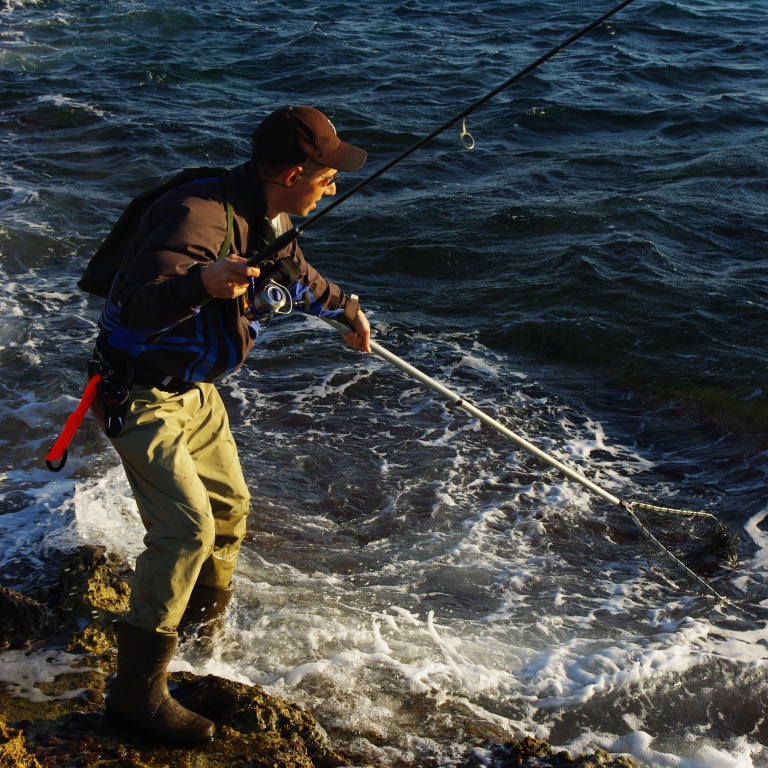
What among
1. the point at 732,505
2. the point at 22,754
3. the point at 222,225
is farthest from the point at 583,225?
the point at 22,754

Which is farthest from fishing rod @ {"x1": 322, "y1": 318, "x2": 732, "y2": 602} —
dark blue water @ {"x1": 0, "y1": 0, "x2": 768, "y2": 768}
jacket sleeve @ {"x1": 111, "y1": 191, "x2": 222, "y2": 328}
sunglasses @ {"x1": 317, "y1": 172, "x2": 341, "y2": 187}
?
jacket sleeve @ {"x1": 111, "y1": 191, "x2": 222, "y2": 328}

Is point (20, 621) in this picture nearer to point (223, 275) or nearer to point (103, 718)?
point (103, 718)

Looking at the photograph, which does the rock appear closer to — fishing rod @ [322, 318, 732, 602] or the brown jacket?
the brown jacket

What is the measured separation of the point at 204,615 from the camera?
3.90m

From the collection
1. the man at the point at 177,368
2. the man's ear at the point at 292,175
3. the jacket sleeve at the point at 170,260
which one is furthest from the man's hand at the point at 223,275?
the man's ear at the point at 292,175

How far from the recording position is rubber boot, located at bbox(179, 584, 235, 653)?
12.6 feet

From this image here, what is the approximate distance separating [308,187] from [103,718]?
1963 mm

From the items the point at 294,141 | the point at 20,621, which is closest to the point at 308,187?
the point at 294,141

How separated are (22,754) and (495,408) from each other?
4.28 metres

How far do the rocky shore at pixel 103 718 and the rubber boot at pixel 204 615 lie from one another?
0.29 metres

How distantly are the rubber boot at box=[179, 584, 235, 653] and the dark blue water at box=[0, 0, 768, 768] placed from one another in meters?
0.08

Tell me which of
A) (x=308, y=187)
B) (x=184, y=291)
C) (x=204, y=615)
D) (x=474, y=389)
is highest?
(x=308, y=187)

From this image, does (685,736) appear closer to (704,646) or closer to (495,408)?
(704,646)

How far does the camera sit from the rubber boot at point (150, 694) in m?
3.07
